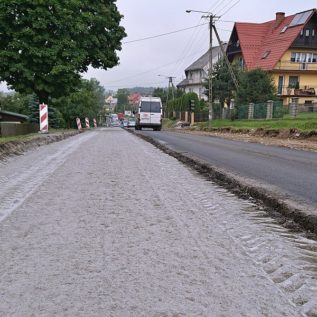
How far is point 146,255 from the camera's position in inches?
150

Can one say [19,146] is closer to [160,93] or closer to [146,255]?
[146,255]

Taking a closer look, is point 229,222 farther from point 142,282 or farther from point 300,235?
point 142,282

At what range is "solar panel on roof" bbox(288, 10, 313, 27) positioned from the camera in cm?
5491

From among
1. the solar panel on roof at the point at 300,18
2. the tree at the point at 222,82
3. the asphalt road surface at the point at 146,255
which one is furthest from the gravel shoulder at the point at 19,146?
the solar panel on roof at the point at 300,18

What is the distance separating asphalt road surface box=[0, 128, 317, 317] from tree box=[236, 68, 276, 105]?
35892 mm

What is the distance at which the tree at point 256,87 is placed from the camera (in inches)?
1614

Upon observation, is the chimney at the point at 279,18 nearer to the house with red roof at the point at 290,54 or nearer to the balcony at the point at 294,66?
the house with red roof at the point at 290,54

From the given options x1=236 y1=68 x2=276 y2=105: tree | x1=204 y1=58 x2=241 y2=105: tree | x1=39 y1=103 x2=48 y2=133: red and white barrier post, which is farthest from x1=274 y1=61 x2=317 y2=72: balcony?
x1=39 y1=103 x2=48 y2=133: red and white barrier post

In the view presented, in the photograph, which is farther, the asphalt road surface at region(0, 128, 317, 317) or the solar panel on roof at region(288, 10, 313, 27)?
the solar panel on roof at region(288, 10, 313, 27)

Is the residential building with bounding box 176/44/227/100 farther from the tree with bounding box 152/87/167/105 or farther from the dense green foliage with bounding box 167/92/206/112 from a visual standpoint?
the dense green foliage with bounding box 167/92/206/112

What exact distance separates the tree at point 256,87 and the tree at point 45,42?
16.6 m

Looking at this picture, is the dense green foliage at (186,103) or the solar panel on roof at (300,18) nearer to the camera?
the solar panel on roof at (300,18)

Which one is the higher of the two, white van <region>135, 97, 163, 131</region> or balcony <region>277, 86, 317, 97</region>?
balcony <region>277, 86, 317, 97</region>

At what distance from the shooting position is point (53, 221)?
4.93 meters
